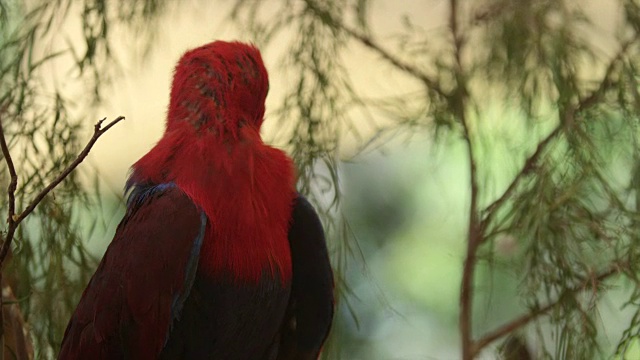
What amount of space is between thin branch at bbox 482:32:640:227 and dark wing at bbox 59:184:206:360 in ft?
1.14

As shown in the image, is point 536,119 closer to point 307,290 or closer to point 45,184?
point 307,290

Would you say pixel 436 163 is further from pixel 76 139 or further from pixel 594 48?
pixel 76 139

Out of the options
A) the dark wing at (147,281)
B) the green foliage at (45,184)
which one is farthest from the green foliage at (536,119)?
the dark wing at (147,281)

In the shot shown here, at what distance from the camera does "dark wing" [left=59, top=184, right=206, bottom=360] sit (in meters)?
0.63

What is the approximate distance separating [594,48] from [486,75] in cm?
11

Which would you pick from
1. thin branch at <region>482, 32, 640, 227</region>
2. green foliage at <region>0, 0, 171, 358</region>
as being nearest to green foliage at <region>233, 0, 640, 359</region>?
thin branch at <region>482, 32, 640, 227</region>

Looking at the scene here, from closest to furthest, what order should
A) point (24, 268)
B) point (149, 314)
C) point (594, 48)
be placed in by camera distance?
point (149, 314)
point (24, 268)
point (594, 48)

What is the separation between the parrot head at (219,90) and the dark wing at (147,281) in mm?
58

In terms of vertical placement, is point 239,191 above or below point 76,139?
below

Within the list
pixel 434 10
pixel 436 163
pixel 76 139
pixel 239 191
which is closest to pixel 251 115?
pixel 239 191

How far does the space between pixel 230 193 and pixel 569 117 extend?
381mm

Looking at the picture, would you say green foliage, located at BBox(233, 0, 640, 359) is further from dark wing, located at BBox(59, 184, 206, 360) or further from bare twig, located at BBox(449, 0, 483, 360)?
dark wing, located at BBox(59, 184, 206, 360)

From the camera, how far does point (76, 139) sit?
2.97ft

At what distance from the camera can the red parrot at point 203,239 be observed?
63cm
